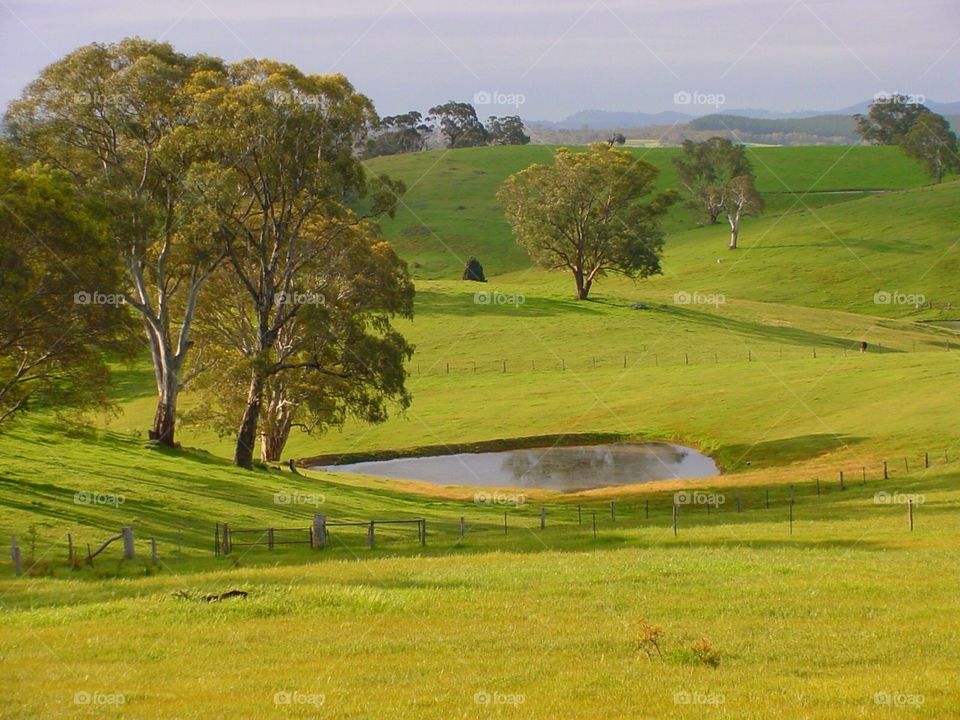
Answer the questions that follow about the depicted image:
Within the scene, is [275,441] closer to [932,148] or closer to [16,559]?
[16,559]

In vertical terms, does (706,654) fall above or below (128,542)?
above

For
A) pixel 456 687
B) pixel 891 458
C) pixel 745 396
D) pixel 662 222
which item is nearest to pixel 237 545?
pixel 456 687

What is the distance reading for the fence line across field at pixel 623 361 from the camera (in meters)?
87.2

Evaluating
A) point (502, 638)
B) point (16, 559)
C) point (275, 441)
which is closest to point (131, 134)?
point (275, 441)

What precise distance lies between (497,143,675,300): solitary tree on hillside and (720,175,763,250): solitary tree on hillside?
3491 cm

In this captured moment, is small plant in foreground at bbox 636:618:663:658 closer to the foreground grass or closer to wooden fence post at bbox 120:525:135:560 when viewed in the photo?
the foreground grass

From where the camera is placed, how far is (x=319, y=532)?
35.6 m

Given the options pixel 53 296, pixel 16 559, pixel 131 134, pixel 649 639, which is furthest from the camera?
pixel 131 134

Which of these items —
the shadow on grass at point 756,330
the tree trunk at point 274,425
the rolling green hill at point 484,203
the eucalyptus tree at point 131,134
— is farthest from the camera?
the rolling green hill at point 484,203

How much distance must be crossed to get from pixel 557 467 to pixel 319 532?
3030cm

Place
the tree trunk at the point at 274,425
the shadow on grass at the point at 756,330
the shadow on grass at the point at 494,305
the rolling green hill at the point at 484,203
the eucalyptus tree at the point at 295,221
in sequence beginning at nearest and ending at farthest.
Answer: the eucalyptus tree at the point at 295,221 < the tree trunk at the point at 274,425 < the shadow on grass at the point at 756,330 < the shadow on grass at the point at 494,305 < the rolling green hill at the point at 484,203

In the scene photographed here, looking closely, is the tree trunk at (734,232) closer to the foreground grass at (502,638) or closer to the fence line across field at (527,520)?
the fence line across field at (527,520)

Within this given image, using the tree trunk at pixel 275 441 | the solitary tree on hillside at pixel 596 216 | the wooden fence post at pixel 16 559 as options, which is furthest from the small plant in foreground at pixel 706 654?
the solitary tree on hillside at pixel 596 216

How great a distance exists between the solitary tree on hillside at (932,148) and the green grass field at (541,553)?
289 feet
